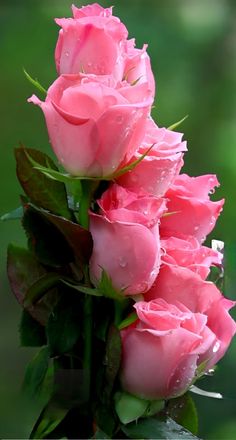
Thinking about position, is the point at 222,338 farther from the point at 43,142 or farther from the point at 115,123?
the point at 43,142

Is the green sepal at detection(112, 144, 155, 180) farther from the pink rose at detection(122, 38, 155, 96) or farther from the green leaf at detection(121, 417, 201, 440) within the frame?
the green leaf at detection(121, 417, 201, 440)

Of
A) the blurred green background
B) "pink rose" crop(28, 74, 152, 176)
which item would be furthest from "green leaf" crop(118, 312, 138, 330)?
the blurred green background

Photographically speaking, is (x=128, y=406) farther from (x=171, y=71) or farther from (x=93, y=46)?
(x=171, y=71)

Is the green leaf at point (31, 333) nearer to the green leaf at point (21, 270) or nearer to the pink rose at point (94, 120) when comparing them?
the green leaf at point (21, 270)

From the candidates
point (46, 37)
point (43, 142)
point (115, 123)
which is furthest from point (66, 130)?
point (46, 37)

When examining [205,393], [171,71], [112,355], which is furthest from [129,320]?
[171,71]

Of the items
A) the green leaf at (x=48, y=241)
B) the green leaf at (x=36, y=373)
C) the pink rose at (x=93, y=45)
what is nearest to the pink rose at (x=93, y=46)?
the pink rose at (x=93, y=45)
